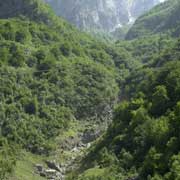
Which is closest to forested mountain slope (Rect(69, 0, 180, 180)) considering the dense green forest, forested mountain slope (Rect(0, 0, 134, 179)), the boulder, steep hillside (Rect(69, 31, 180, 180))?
steep hillside (Rect(69, 31, 180, 180))

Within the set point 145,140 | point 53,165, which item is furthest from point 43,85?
point 145,140

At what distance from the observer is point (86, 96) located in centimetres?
11531

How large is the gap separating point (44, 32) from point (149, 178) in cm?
9148

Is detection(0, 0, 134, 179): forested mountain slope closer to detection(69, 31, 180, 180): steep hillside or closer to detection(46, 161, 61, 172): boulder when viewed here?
detection(46, 161, 61, 172): boulder

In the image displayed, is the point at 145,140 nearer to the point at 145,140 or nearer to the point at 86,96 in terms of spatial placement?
the point at 145,140

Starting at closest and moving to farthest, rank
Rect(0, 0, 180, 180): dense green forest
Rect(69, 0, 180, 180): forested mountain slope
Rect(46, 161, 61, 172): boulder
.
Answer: Rect(69, 0, 180, 180): forested mountain slope
Rect(0, 0, 180, 180): dense green forest
Rect(46, 161, 61, 172): boulder

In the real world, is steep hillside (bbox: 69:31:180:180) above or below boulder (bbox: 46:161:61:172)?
above

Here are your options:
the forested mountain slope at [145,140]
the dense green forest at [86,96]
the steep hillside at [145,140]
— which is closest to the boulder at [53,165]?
the dense green forest at [86,96]

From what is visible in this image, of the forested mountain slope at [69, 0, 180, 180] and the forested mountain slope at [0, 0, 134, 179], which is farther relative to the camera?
the forested mountain slope at [0, 0, 134, 179]

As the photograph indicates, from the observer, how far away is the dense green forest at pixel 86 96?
6894 centimetres

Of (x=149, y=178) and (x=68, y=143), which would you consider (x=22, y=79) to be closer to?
(x=68, y=143)

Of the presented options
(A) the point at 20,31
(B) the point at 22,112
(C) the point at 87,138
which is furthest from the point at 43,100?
(A) the point at 20,31

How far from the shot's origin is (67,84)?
11631cm

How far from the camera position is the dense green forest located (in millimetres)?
68938
